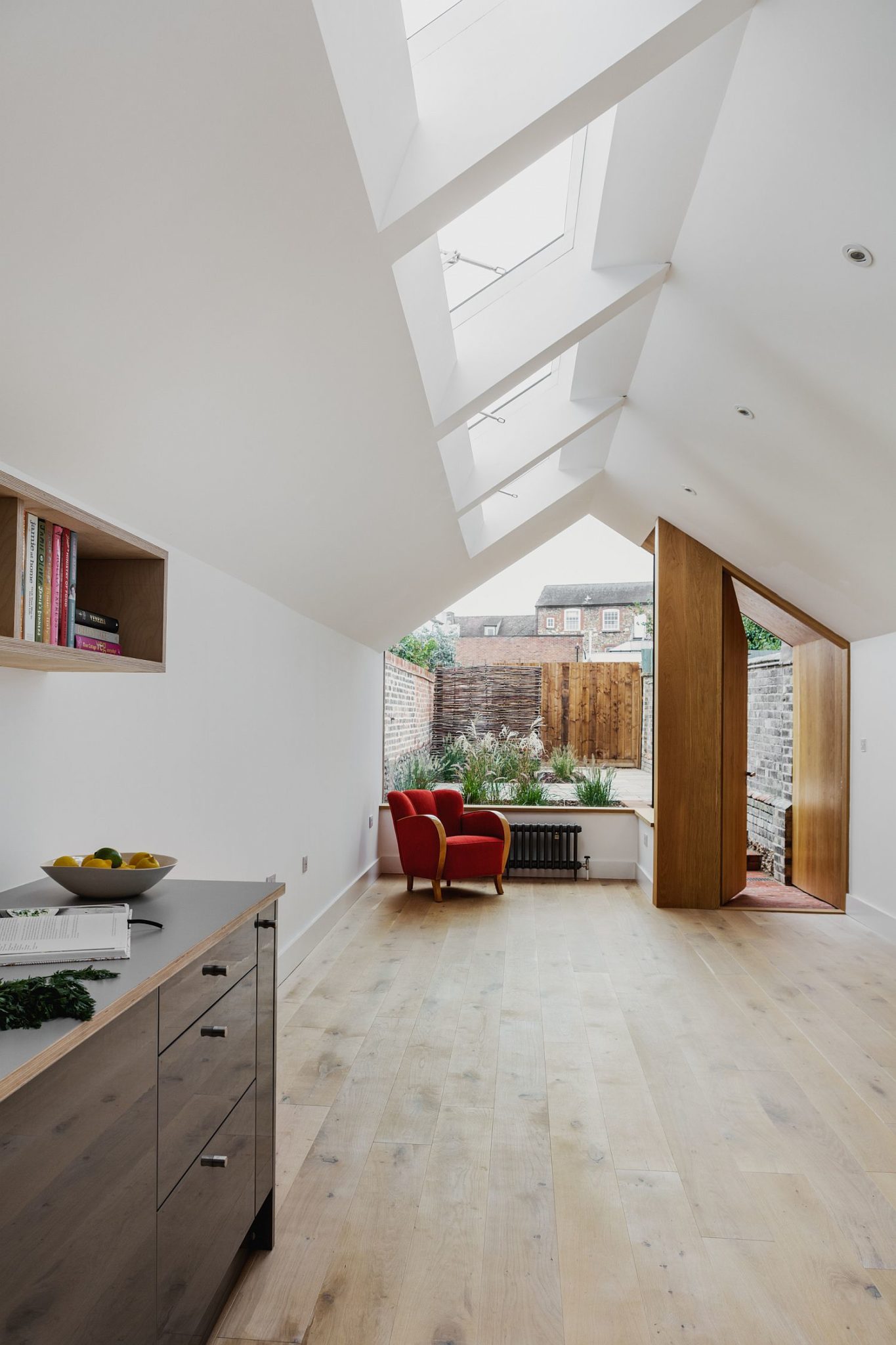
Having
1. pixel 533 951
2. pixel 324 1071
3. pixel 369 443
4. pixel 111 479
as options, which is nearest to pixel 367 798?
pixel 533 951

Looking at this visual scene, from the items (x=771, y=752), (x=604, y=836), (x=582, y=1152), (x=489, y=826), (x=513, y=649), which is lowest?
(x=582, y=1152)

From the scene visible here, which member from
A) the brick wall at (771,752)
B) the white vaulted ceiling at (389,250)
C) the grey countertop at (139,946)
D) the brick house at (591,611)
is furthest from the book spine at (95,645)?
the brick house at (591,611)

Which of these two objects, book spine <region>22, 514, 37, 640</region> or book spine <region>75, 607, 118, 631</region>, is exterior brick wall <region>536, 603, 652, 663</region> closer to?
book spine <region>75, 607, 118, 631</region>

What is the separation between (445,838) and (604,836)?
1568 millimetres

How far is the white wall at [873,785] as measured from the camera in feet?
17.0

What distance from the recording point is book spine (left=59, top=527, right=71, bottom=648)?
1.81 m

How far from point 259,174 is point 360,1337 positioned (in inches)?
93.8

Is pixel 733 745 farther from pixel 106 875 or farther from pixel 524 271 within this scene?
pixel 106 875

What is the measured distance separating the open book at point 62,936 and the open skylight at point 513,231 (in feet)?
7.81

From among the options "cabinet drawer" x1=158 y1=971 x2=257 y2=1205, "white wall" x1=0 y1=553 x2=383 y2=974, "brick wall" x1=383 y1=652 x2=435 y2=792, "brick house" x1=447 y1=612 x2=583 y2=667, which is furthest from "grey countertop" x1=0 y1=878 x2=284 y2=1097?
"brick house" x1=447 y1=612 x2=583 y2=667

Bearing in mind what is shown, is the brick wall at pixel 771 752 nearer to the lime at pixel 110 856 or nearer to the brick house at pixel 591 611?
the lime at pixel 110 856

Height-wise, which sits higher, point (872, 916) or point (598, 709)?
point (598, 709)

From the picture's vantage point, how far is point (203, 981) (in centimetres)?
172

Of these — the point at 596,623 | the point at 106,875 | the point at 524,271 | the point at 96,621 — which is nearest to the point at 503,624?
the point at 596,623
